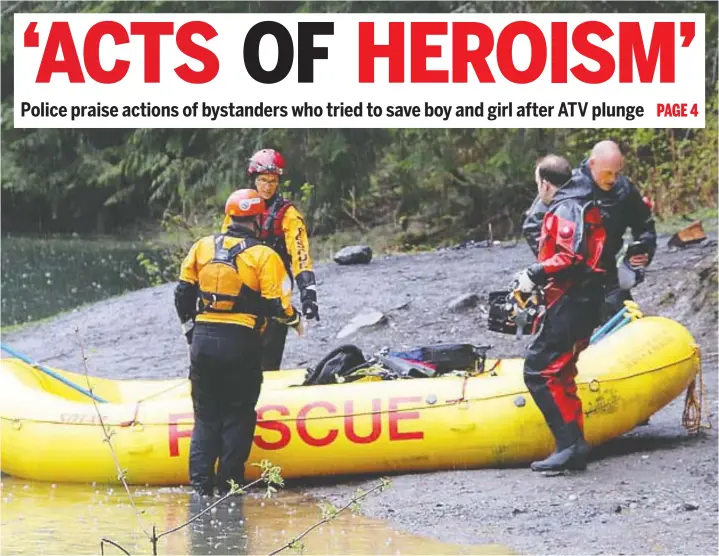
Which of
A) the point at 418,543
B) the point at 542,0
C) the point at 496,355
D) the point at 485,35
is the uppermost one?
the point at 542,0

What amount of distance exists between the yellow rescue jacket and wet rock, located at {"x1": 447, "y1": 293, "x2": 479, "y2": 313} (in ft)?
14.2

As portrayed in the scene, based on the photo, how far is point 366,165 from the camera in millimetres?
13391

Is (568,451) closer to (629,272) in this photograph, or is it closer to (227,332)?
Result: (629,272)

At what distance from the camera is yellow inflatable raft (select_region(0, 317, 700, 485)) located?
21.6 feet

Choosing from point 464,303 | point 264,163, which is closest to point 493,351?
point 464,303

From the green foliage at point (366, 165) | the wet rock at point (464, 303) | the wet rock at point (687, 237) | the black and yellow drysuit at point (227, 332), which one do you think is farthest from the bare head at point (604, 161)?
the wet rock at point (687, 237)

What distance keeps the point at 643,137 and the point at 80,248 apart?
27.0 ft

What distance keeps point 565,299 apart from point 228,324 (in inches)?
58.8

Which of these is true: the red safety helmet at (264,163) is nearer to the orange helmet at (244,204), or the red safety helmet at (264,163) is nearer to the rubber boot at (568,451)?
the orange helmet at (244,204)

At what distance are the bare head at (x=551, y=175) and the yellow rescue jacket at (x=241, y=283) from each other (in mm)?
1246

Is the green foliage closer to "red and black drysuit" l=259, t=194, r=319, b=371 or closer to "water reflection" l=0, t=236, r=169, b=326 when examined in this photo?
"water reflection" l=0, t=236, r=169, b=326

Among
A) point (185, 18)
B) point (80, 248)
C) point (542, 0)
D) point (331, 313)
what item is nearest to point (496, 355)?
point (331, 313)

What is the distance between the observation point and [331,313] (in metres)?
11.0

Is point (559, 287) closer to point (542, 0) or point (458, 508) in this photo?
point (458, 508)
